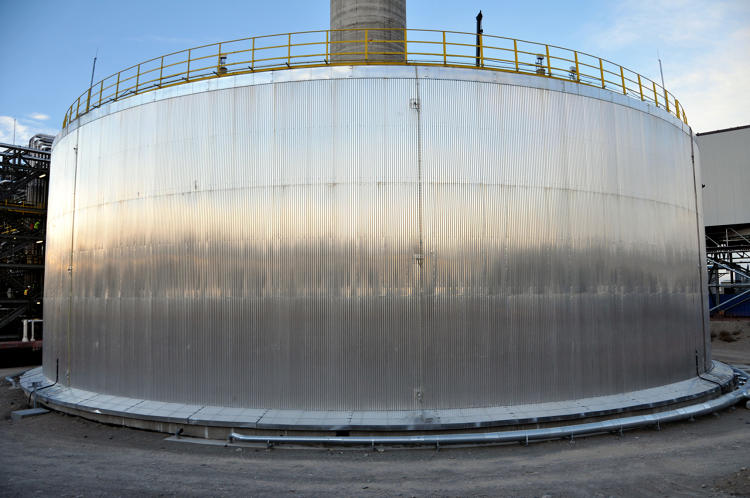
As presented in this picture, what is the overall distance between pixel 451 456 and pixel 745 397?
10815mm

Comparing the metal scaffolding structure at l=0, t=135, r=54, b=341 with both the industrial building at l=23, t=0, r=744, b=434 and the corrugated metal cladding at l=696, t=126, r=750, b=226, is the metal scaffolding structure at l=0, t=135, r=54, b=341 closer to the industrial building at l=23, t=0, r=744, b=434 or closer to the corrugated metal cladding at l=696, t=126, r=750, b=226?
the industrial building at l=23, t=0, r=744, b=434

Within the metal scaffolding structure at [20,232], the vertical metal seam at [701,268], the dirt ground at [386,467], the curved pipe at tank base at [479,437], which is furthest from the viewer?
the metal scaffolding structure at [20,232]

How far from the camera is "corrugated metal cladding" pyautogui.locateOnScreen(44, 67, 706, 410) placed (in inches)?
508

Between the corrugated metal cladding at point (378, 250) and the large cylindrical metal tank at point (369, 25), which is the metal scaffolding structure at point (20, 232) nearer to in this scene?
the corrugated metal cladding at point (378, 250)

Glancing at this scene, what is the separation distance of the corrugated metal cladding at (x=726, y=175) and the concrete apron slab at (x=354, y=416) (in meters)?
23.6

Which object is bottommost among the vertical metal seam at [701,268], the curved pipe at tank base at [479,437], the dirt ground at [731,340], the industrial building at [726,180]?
the dirt ground at [731,340]

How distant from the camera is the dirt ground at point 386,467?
9.04 meters

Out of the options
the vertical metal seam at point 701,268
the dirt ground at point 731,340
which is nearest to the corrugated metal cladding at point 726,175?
the dirt ground at point 731,340

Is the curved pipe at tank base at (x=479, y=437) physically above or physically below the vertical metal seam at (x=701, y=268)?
below

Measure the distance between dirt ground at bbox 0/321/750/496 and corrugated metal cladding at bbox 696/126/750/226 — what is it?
1003 inches

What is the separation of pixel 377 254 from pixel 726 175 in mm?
31302

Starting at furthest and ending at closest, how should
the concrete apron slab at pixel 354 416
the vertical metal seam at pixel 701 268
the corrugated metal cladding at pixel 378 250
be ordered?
the vertical metal seam at pixel 701 268
the corrugated metal cladding at pixel 378 250
the concrete apron slab at pixel 354 416

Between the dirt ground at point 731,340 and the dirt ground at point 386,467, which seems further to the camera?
the dirt ground at point 731,340

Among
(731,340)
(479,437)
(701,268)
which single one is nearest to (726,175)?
(731,340)
